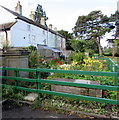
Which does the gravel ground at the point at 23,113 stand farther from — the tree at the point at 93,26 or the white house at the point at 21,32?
the tree at the point at 93,26

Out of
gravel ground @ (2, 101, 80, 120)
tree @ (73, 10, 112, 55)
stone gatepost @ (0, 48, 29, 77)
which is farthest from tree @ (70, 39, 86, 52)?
gravel ground @ (2, 101, 80, 120)

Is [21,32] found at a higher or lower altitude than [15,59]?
higher

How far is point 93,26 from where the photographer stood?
29859 mm

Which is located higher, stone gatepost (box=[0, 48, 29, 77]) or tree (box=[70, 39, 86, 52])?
tree (box=[70, 39, 86, 52])

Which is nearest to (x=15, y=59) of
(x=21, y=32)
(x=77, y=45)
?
(x=21, y=32)

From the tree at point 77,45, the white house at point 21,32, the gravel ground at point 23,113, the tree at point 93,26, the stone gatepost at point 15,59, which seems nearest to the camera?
the gravel ground at point 23,113

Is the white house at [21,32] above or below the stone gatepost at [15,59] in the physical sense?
above

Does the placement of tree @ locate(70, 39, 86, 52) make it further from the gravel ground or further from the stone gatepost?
the gravel ground

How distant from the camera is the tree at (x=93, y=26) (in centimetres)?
2803

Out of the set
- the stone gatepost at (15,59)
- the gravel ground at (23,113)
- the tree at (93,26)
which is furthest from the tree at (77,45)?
the gravel ground at (23,113)

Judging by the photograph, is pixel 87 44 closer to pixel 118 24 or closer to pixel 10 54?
pixel 118 24

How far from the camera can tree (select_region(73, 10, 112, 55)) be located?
2803 centimetres

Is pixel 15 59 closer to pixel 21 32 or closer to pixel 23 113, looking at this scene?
pixel 23 113

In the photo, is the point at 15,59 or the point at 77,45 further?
the point at 77,45
